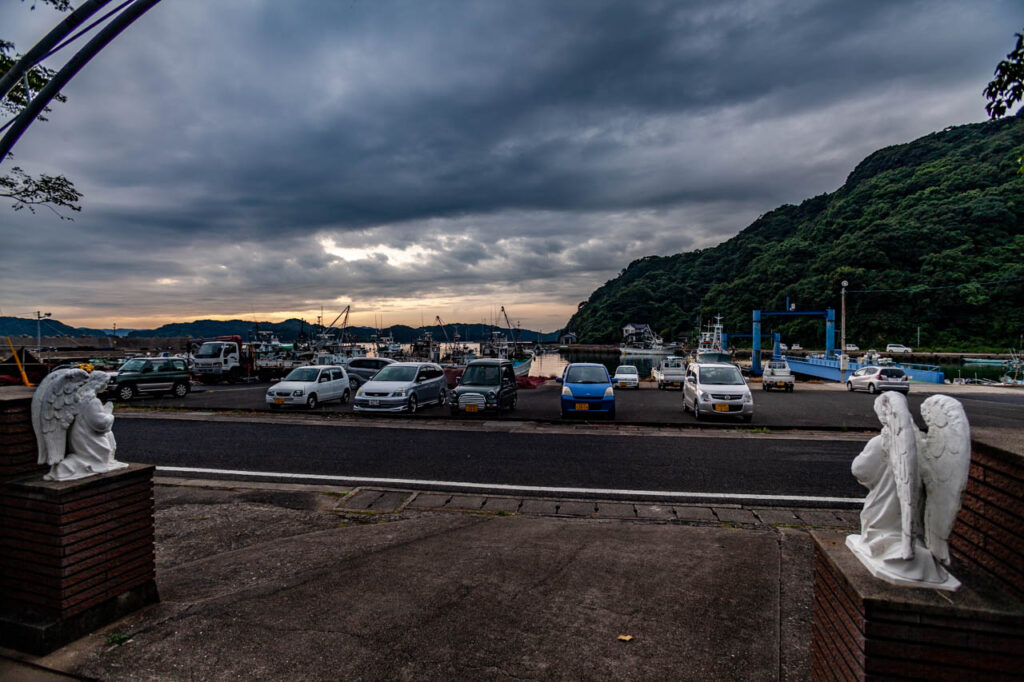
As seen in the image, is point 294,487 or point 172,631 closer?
point 172,631

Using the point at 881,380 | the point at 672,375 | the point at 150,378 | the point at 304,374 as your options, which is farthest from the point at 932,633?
the point at 672,375

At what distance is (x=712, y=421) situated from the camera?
48.7 feet

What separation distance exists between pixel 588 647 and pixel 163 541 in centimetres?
464

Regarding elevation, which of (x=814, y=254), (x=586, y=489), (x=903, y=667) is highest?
(x=814, y=254)

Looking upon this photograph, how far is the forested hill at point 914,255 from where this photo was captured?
64.0 m

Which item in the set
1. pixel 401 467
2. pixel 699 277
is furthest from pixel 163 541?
pixel 699 277

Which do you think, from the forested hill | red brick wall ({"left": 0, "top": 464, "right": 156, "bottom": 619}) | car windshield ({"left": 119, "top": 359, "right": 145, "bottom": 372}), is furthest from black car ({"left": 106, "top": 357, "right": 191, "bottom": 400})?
the forested hill

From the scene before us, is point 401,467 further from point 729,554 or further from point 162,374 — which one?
point 162,374

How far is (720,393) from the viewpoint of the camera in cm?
1466

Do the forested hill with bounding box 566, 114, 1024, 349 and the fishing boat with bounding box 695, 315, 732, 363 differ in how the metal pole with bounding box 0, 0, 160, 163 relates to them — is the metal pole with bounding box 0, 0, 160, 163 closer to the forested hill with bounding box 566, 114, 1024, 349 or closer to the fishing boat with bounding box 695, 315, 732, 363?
the fishing boat with bounding box 695, 315, 732, 363

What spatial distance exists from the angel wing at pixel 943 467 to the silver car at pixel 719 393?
12900mm

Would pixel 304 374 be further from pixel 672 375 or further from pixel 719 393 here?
pixel 672 375

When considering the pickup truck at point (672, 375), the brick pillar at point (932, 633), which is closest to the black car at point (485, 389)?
the brick pillar at point (932, 633)

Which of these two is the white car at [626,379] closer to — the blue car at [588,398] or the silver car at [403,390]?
the silver car at [403,390]
